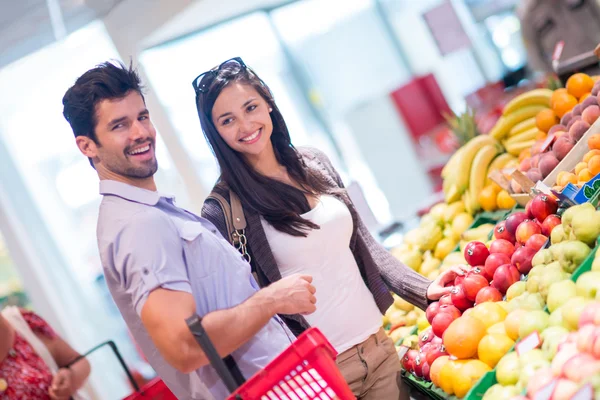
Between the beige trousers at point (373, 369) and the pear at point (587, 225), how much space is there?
0.75 metres

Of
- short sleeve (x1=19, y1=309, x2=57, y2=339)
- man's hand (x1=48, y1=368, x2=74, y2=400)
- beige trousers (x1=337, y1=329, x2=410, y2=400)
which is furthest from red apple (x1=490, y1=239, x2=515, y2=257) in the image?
short sleeve (x1=19, y1=309, x2=57, y2=339)

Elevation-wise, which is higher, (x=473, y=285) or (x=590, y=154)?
(x=590, y=154)

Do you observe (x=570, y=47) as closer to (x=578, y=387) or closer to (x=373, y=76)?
(x=578, y=387)

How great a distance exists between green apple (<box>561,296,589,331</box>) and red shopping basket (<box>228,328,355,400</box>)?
25.2 inches

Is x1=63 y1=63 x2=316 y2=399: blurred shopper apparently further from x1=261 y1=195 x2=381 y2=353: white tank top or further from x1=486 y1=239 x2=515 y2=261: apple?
x1=486 y1=239 x2=515 y2=261: apple

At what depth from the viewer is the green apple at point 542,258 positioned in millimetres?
2123

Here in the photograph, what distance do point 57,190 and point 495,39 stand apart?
6.91m

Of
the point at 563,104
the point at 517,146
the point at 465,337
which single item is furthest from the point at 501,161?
the point at 465,337

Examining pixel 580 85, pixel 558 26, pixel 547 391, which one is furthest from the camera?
pixel 558 26

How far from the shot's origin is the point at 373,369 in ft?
7.29

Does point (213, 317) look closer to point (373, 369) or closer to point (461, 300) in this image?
point (373, 369)

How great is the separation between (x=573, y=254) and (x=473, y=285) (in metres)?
0.42

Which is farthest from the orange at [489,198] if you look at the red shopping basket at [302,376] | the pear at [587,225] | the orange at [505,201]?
the red shopping basket at [302,376]

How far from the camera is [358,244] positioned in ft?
7.97
